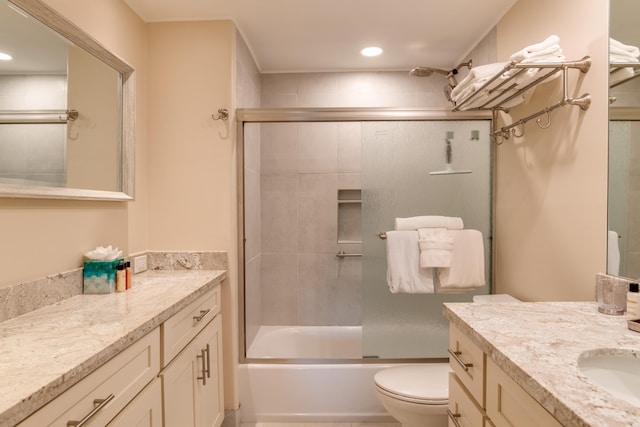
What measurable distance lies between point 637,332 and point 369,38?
6.87 feet

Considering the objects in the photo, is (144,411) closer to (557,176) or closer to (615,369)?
(615,369)

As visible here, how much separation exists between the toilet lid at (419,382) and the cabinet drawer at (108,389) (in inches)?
42.9

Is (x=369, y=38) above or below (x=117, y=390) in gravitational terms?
above

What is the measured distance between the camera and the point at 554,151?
163 centimetres

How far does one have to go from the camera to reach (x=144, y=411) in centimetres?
116

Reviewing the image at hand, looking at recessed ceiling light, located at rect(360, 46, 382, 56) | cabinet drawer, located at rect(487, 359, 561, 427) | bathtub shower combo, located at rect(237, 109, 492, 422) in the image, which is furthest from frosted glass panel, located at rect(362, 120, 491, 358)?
cabinet drawer, located at rect(487, 359, 561, 427)

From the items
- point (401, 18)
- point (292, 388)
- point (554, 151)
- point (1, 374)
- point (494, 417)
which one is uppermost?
point (401, 18)

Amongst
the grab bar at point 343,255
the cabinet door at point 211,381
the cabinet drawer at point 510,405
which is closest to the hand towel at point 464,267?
the grab bar at point 343,255

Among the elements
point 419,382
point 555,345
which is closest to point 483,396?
point 555,345

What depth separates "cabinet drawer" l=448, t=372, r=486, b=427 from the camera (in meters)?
1.07

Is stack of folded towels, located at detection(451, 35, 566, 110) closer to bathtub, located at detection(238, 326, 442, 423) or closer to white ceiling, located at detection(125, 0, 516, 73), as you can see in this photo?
white ceiling, located at detection(125, 0, 516, 73)

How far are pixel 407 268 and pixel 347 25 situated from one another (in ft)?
4.89

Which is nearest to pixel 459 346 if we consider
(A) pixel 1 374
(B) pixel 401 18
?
(A) pixel 1 374

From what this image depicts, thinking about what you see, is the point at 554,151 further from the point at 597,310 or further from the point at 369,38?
the point at 369,38
